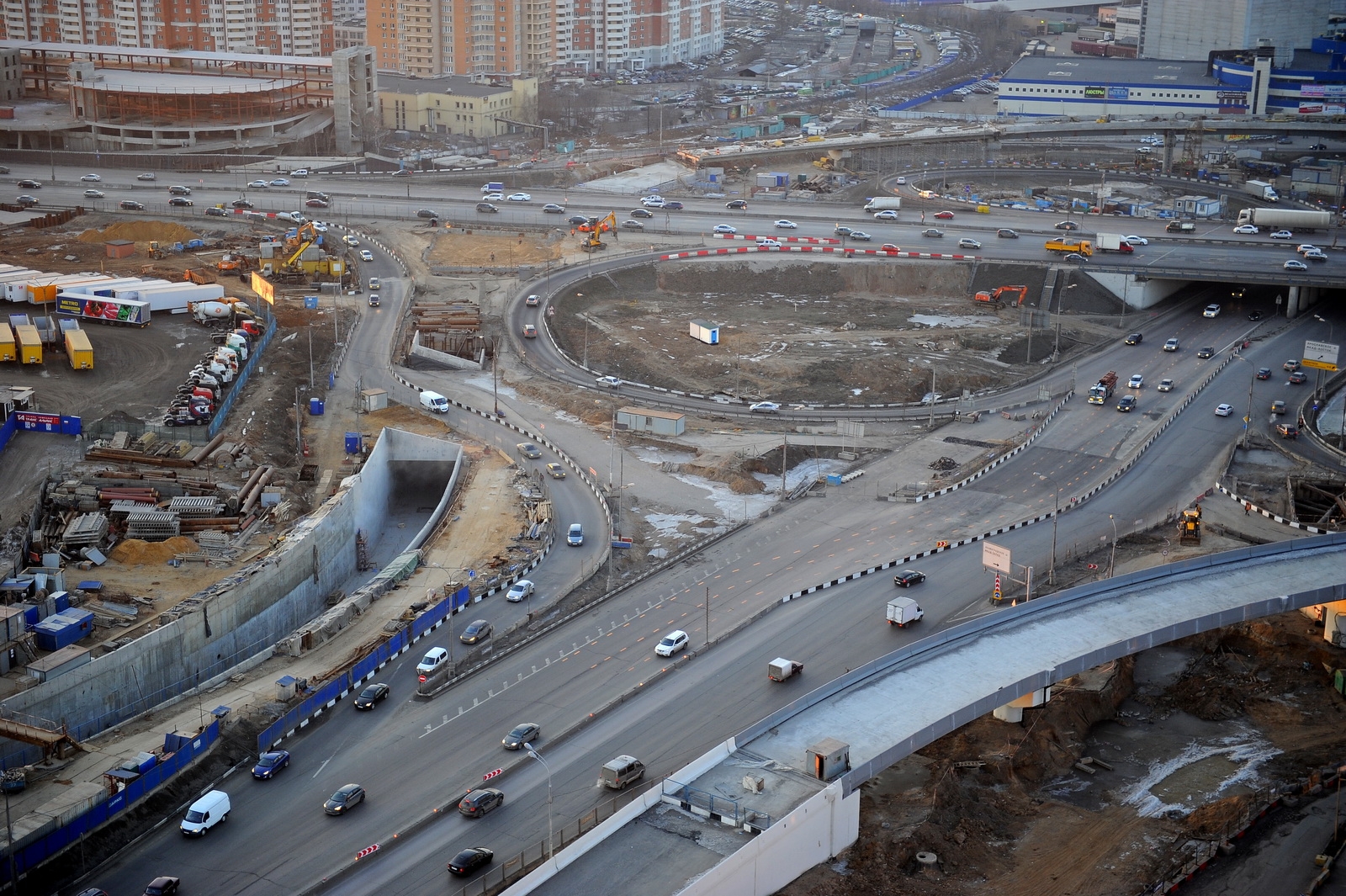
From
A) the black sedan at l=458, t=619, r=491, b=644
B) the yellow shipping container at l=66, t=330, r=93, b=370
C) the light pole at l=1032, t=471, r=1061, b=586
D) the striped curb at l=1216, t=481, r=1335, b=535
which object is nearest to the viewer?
the black sedan at l=458, t=619, r=491, b=644

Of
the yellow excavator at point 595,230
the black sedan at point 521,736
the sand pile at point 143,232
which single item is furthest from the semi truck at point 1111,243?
the black sedan at point 521,736

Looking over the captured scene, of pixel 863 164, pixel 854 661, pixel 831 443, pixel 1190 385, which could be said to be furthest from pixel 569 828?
pixel 863 164

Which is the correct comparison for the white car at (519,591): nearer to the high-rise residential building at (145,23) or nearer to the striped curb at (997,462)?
the striped curb at (997,462)

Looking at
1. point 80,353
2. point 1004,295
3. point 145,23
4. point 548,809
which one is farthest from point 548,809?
point 145,23

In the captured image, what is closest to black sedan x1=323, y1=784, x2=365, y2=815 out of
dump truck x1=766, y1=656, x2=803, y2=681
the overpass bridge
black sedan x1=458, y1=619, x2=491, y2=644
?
the overpass bridge

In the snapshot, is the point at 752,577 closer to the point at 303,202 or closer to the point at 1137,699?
the point at 1137,699

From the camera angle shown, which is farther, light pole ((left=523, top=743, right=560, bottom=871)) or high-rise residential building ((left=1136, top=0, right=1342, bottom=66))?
high-rise residential building ((left=1136, top=0, right=1342, bottom=66))

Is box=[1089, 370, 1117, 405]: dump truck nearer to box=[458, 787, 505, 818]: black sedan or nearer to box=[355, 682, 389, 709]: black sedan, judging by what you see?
box=[355, 682, 389, 709]: black sedan

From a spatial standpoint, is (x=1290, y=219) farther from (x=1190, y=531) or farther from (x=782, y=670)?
(x=782, y=670)
